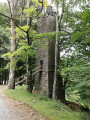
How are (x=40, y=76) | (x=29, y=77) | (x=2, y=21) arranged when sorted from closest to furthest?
(x=29, y=77), (x=40, y=76), (x=2, y=21)

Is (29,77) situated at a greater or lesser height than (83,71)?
lesser

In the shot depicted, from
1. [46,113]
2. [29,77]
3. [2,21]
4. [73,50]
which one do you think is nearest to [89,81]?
[46,113]

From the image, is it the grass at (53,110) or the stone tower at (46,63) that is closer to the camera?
the grass at (53,110)

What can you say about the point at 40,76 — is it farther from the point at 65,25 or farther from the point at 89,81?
the point at 89,81

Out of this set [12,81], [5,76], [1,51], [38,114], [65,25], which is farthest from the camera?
[5,76]

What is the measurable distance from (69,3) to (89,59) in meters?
4.10

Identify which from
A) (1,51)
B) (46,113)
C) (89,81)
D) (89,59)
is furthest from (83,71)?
(1,51)

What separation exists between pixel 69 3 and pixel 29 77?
227 inches

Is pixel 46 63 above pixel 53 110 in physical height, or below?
above

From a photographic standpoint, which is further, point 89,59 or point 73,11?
point 73,11

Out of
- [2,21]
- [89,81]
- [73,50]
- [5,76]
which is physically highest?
[2,21]

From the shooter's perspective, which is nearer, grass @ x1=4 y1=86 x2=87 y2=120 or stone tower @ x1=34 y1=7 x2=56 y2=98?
grass @ x1=4 y1=86 x2=87 y2=120

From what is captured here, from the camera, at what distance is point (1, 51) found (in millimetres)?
14594

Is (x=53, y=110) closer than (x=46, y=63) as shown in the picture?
Yes
